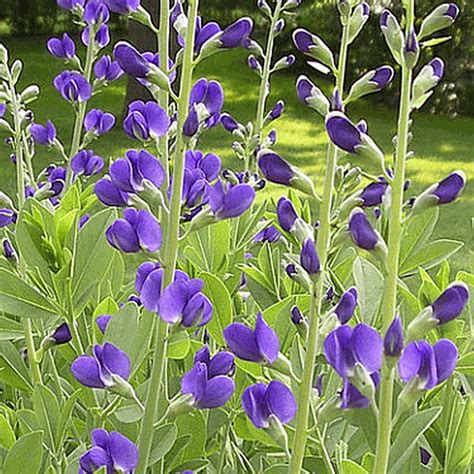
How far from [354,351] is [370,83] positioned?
1.13 ft

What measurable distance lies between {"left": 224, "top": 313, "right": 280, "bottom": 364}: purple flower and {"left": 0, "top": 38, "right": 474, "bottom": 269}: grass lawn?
4.99 metres

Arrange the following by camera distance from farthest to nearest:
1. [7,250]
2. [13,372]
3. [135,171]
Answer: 1. [7,250]
2. [13,372]
3. [135,171]

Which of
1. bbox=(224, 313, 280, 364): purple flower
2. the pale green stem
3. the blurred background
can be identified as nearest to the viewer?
bbox=(224, 313, 280, 364): purple flower

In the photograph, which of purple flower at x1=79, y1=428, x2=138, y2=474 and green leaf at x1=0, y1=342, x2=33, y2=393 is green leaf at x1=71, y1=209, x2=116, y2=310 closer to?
green leaf at x1=0, y1=342, x2=33, y2=393

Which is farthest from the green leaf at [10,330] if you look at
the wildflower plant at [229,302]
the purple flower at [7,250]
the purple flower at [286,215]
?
the purple flower at [286,215]

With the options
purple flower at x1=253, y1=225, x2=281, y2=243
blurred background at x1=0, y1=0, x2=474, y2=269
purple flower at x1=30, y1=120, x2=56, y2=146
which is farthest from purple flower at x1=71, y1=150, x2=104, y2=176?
blurred background at x1=0, y1=0, x2=474, y2=269

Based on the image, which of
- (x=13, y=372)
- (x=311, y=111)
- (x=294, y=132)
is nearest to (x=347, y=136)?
(x=13, y=372)

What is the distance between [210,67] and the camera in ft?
39.8

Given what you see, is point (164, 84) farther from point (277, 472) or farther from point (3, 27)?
point (3, 27)

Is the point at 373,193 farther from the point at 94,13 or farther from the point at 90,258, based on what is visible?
the point at 94,13

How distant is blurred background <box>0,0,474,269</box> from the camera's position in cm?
816

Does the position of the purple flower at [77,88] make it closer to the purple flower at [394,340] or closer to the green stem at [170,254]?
the green stem at [170,254]

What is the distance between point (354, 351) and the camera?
2.64ft

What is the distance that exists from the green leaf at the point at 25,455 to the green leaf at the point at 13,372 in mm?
296
